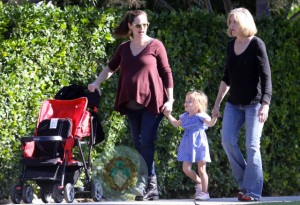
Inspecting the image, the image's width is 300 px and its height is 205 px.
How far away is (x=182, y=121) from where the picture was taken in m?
9.30

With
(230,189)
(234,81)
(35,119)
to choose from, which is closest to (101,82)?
(35,119)

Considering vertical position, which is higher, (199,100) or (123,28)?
(123,28)

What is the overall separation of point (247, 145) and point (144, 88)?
120 cm

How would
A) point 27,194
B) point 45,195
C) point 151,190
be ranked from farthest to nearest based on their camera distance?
point 151,190, point 45,195, point 27,194

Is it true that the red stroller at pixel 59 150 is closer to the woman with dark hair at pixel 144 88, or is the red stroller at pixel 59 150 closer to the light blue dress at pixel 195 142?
the woman with dark hair at pixel 144 88

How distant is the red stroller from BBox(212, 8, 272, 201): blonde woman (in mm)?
1442

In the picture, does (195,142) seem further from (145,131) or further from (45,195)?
(45,195)

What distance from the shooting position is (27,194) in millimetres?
8828

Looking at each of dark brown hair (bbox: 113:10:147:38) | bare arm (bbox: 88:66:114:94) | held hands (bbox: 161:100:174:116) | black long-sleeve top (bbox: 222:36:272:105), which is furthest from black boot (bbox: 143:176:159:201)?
dark brown hair (bbox: 113:10:147:38)

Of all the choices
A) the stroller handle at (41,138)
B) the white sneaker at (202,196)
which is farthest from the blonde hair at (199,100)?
the stroller handle at (41,138)

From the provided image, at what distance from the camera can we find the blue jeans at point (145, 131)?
8.99 meters

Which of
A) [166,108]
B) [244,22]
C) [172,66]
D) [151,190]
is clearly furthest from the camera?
[172,66]

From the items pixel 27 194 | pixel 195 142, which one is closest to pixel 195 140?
pixel 195 142

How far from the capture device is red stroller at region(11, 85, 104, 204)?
8.74 m
